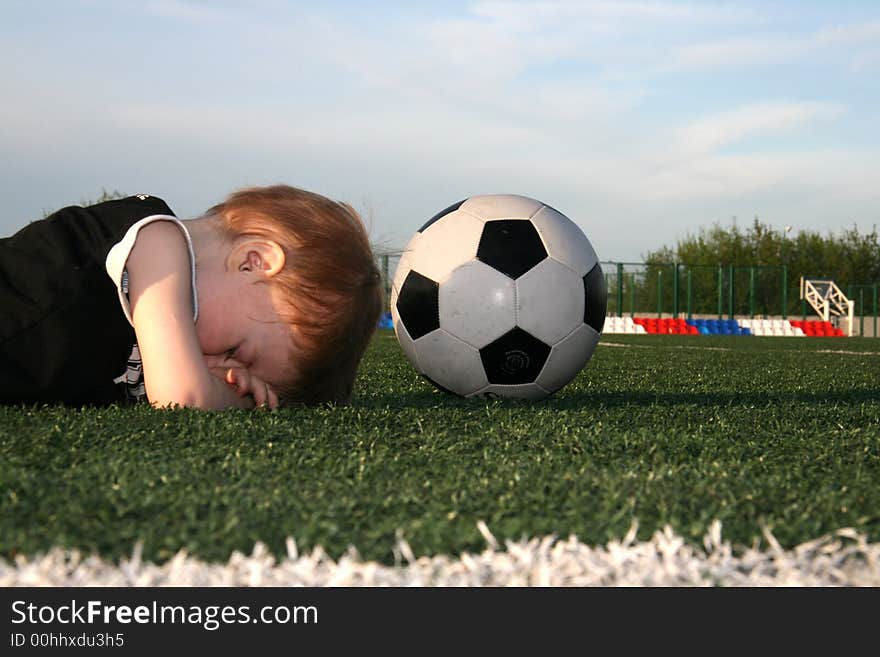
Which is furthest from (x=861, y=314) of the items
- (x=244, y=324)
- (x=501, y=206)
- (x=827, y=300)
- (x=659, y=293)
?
(x=244, y=324)

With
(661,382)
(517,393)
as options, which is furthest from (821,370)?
(517,393)

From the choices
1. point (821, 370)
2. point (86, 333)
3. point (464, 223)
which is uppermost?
point (464, 223)

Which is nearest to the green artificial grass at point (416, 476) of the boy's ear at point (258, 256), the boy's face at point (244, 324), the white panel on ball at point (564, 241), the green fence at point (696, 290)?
the boy's face at point (244, 324)

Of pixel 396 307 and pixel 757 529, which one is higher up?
pixel 396 307

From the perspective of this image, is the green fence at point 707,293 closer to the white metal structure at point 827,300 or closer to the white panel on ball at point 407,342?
the white metal structure at point 827,300

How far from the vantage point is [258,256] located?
2.57 m

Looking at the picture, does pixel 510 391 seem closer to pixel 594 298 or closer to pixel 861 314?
pixel 594 298

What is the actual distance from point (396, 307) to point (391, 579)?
2624 millimetres

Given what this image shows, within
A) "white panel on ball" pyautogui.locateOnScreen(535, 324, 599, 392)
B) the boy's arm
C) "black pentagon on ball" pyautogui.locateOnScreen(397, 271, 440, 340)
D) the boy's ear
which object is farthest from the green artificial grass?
"black pentagon on ball" pyautogui.locateOnScreen(397, 271, 440, 340)

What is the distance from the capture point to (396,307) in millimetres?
3785

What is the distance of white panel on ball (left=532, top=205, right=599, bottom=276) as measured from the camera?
12.0 feet

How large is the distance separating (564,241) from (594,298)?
0.26 metres

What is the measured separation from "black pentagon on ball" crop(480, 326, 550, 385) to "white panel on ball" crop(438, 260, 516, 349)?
0.03 m

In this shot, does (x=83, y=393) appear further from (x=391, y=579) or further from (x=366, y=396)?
(x=391, y=579)
